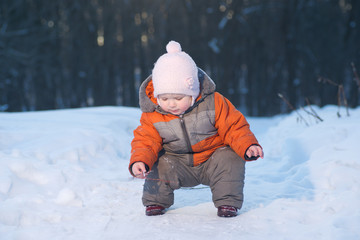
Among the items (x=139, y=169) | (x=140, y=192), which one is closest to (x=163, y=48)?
(x=140, y=192)

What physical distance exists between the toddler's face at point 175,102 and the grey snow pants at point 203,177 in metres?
0.34

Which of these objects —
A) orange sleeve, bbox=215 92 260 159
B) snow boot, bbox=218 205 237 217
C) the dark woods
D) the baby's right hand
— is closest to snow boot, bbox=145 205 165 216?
the baby's right hand

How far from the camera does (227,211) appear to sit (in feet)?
6.57

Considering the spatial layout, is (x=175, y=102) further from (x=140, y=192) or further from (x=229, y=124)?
(x=140, y=192)

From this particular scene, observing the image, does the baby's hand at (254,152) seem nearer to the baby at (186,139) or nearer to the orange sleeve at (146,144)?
the baby at (186,139)

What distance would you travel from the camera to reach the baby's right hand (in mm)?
1978

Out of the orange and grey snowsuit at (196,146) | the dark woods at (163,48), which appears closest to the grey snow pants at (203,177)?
the orange and grey snowsuit at (196,146)

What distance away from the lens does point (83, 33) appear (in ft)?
40.7

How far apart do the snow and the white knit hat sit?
0.75 metres

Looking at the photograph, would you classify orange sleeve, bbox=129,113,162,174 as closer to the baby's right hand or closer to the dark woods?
the baby's right hand

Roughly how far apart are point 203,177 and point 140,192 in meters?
0.56

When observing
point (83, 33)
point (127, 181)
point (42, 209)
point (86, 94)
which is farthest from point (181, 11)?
point (42, 209)

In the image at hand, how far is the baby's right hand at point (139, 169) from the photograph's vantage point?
1.98 meters

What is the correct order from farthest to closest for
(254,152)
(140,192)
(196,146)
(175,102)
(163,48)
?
(163,48) < (140,192) < (196,146) < (175,102) < (254,152)
